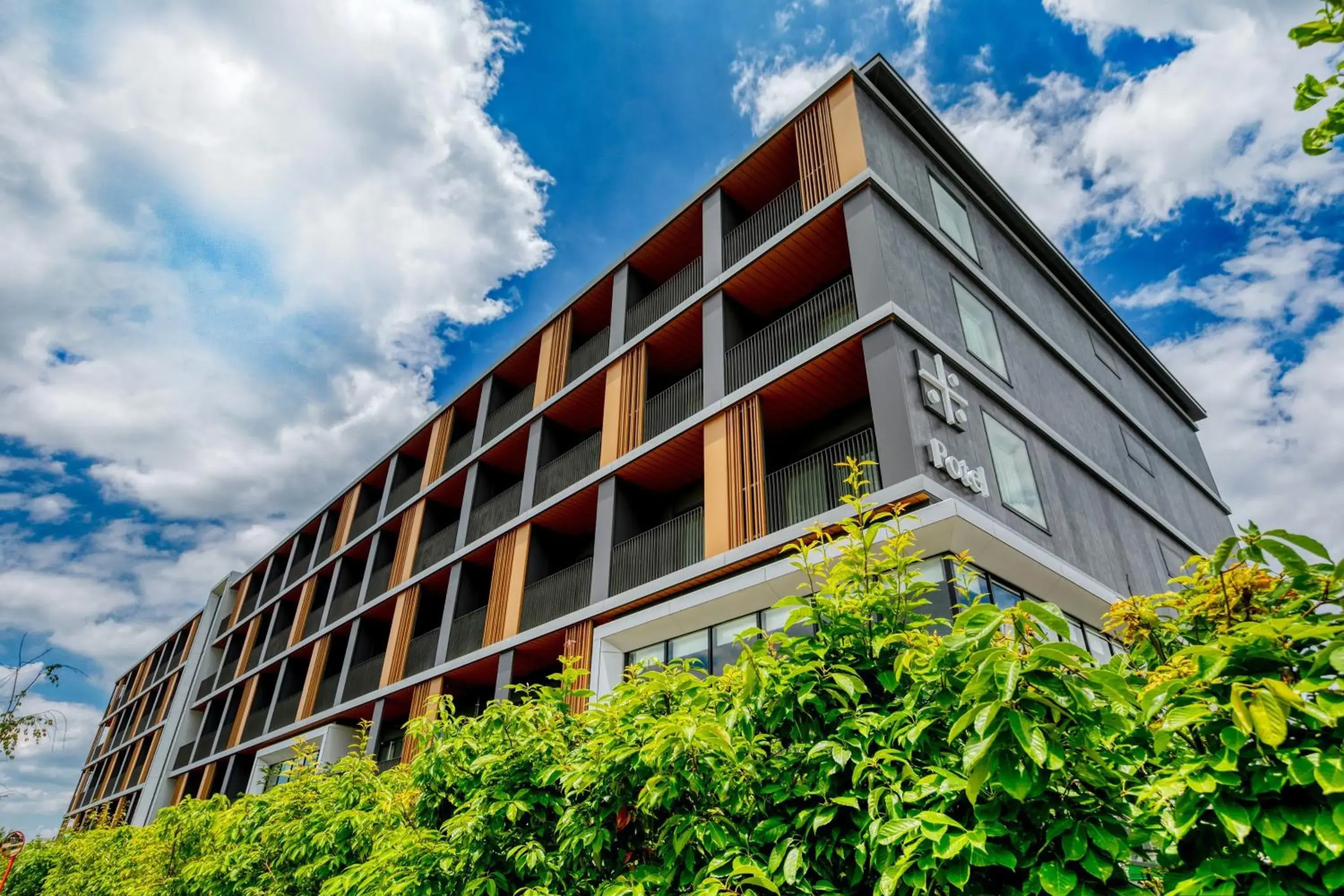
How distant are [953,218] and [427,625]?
19350 mm

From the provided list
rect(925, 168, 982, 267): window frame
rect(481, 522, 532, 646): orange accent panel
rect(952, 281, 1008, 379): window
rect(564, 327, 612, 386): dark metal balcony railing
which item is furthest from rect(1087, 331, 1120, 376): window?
rect(481, 522, 532, 646): orange accent panel

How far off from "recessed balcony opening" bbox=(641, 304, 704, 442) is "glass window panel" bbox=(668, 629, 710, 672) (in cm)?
436

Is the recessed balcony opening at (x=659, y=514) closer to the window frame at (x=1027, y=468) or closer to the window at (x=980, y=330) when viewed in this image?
the window frame at (x=1027, y=468)

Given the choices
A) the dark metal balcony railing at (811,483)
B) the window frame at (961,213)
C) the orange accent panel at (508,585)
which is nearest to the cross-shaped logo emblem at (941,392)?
the dark metal balcony railing at (811,483)

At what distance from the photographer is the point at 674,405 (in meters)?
16.2

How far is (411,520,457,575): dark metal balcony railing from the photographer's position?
2256cm

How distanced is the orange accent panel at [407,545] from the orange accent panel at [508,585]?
5835mm

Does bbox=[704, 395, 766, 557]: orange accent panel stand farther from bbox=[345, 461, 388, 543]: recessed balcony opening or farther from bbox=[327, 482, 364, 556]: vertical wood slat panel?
bbox=[327, 482, 364, 556]: vertical wood slat panel

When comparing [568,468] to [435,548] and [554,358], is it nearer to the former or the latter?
[554,358]

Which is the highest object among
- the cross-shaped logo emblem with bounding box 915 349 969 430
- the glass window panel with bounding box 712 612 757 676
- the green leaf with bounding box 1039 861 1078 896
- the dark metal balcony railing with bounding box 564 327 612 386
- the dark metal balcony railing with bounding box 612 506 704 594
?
the dark metal balcony railing with bounding box 564 327 612 386

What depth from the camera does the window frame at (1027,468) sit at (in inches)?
500

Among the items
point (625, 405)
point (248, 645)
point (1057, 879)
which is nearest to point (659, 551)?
point (625, 405)

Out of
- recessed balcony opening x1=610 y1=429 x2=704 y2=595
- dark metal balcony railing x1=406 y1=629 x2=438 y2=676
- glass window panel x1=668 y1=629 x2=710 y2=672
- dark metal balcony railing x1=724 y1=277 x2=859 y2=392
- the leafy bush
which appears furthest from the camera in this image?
dark metal balcony railing x1=406 y1=629 x2=438 y2=676

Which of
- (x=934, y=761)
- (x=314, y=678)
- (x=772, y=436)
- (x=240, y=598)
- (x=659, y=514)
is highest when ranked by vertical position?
(x=240, y=598)
